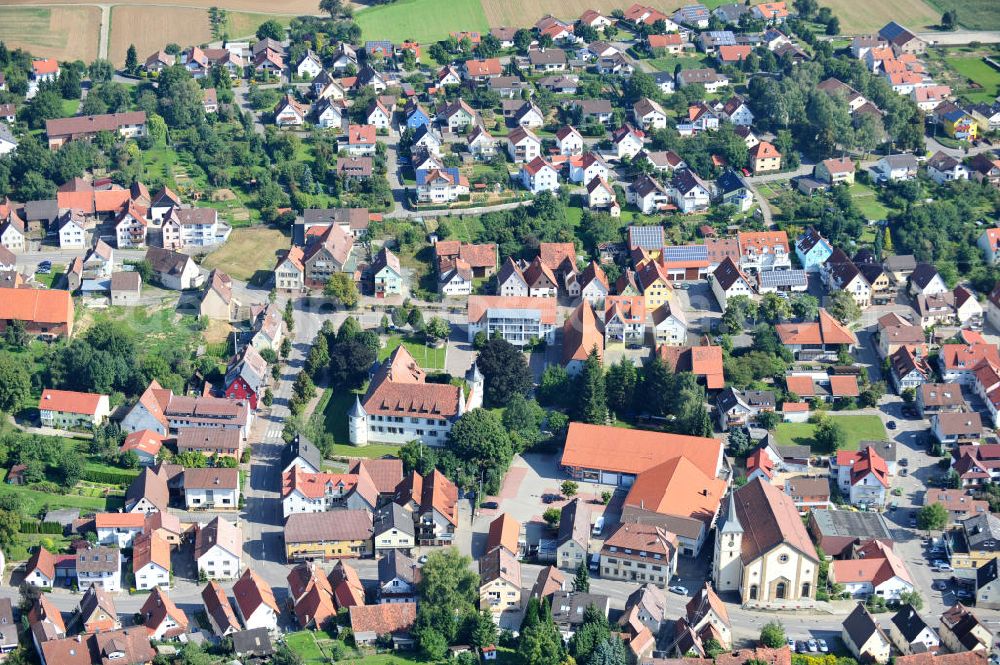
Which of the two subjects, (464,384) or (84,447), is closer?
A: (84,447)

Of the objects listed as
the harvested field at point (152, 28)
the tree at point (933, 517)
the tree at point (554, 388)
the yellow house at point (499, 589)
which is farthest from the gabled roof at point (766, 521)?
the harvested field at point (152, 28)

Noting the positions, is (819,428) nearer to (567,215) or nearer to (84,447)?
(567,215)

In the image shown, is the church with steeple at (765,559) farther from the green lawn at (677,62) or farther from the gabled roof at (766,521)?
the green lawn at (677,62)

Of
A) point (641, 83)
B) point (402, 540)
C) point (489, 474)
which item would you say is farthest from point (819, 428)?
point (641, 83)

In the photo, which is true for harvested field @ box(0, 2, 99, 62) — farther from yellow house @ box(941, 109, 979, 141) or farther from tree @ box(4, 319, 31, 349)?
yellow house @ box(941, 109, 979, 141)

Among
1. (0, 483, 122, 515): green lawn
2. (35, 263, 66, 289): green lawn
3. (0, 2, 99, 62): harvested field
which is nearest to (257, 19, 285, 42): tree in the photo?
(0, 2, 99, 62): harvested field

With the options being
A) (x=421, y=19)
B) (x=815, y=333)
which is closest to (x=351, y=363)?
(x=815, y=333)
